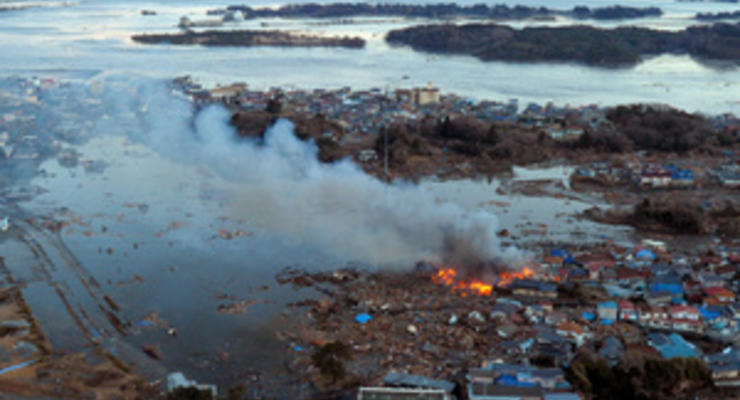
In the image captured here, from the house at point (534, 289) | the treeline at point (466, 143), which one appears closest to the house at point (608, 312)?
the house at point (534, 289)

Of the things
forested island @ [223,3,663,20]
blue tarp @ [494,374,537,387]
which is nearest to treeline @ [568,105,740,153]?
blue tarp @ [494,374,537,387]

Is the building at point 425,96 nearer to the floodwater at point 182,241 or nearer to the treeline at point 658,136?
the floodwater at point 182,241

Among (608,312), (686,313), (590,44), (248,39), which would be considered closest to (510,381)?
(608,312)

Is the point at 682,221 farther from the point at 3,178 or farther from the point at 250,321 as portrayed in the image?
the point at 3,178

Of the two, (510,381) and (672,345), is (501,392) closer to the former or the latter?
(510,381)

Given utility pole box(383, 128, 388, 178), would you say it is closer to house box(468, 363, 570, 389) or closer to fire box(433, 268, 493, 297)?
fire box(433, 268, 493, 297)

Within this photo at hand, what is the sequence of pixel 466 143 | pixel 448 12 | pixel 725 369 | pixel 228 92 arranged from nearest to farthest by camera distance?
pixel 725 369, pixel 466 143, pixel 228 92, pixel 448 12
